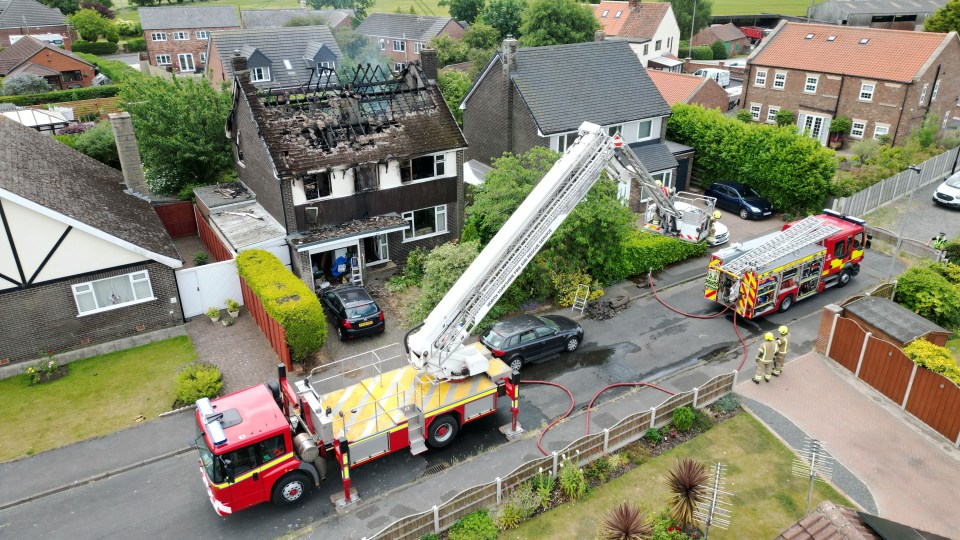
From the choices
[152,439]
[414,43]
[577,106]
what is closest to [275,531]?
[152,439]

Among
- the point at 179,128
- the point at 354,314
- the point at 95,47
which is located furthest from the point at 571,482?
the point at 95,47

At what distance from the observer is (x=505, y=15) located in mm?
69188

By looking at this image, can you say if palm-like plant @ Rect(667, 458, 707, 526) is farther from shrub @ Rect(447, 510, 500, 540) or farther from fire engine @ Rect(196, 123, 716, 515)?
fire engine @ Rect(196, 123, 716, 515)

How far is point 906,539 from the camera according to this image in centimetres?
1116

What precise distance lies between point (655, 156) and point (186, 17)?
61.9 meters

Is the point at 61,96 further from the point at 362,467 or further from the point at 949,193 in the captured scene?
the point at 949,193

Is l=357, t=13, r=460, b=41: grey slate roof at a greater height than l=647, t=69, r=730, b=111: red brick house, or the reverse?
l=357, t=13, r=460, b=41: grey slate roof

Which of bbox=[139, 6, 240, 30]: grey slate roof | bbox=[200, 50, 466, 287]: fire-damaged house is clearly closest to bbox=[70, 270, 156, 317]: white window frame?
bbox=[200, 50, 466, 287]: fire-damaged house

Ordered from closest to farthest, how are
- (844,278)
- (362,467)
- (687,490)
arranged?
(687,490) → (362,467) → (844,278)

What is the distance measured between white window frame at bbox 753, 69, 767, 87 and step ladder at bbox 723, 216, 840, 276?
23.6m

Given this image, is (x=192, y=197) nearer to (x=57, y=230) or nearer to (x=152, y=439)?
(x=57, y=230)

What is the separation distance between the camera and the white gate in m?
24.0

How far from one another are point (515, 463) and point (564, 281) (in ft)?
32.9

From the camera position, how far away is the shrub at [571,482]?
52.1 feet
